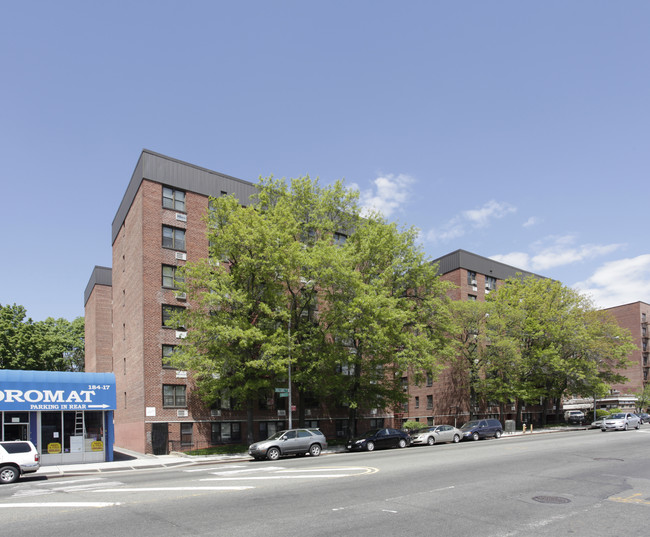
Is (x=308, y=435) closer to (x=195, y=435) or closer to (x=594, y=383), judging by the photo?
Result: (x=195, y=435)

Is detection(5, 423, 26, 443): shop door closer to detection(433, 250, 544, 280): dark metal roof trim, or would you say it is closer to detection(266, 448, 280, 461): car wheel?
detection(266, 448, 280, 461): car wheel

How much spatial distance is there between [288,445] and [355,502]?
49.7ft

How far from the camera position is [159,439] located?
3291 cm

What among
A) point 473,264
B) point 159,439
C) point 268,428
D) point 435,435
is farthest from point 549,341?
point 159,439

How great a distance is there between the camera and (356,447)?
1189 inches

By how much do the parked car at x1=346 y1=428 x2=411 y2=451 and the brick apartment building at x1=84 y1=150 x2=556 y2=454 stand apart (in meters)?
9.83

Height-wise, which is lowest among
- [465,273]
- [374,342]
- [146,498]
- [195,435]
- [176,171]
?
[195,435]

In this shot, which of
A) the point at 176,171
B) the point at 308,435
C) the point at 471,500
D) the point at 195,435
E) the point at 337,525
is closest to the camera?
the point at 337,525

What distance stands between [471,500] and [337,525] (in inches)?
157

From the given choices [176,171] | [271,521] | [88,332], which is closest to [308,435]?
[271,521]

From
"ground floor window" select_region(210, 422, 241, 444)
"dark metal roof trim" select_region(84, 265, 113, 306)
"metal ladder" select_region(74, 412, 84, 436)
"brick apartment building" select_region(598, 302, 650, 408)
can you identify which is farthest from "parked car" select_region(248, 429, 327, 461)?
"brick apartment building" select_region(598, 302, 650, 408)

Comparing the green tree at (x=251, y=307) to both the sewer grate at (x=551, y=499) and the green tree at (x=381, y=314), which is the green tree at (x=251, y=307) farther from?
the sewer grate at (x=551, y=499)

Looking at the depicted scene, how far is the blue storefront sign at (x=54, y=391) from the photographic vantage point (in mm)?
26359

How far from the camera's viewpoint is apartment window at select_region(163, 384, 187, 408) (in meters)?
34.6
